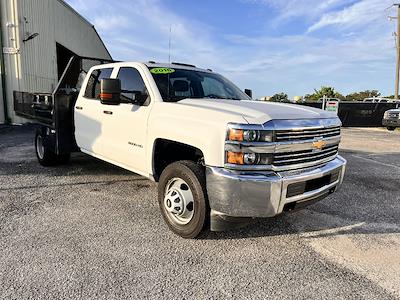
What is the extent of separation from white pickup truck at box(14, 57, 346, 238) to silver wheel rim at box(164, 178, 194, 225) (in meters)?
0.01

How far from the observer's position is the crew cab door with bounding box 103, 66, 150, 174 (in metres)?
4.33

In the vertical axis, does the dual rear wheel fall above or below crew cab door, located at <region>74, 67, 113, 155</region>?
below

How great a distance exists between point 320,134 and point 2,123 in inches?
567

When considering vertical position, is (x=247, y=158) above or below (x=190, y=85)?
below

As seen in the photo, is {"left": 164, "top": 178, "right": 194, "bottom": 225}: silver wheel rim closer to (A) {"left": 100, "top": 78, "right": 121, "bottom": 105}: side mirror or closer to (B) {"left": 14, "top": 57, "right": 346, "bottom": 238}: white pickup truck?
(B) {"left": 14, "top": 57, "right": 346, "bottom": 238}: white pickup truck

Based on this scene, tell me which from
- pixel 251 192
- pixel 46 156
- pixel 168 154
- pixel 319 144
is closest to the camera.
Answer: pixel 251 192

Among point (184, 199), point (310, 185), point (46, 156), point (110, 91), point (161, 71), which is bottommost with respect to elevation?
point (46, 156)

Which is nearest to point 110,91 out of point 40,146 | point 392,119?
point 40,146

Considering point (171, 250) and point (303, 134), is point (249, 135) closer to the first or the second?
point (303, 134)

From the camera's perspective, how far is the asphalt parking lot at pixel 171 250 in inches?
110

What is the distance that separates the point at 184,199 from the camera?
364 cm

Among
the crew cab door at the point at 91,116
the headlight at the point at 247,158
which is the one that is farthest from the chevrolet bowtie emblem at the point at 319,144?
the crew cab door at the point at 91,116

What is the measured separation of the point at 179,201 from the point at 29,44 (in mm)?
14535

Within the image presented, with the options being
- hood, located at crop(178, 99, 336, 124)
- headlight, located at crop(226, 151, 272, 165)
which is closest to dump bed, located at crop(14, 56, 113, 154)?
hood, located at crop(178, 99, 336, 124)
